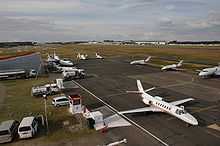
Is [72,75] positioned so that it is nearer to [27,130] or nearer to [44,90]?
[44,90]

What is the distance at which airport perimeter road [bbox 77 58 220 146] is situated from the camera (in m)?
26.5

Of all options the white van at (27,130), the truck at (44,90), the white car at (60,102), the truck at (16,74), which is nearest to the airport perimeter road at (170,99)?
the white car at (60,102)

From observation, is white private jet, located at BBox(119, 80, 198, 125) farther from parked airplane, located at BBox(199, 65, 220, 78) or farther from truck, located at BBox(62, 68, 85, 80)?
truck, located at BBox(62, 68, 85, 80)

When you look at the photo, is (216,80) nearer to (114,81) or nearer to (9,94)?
(114,81)

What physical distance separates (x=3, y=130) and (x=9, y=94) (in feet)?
84.3

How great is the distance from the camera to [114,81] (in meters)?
61.5

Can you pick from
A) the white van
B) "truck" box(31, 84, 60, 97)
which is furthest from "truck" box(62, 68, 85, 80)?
the white van

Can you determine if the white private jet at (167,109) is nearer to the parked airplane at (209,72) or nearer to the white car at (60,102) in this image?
the white car at (60,102)

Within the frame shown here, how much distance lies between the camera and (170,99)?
1682 inches

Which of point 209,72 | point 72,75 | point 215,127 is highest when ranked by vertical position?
point 209,72

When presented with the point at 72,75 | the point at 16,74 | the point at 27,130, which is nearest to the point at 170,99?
the point at 27,130

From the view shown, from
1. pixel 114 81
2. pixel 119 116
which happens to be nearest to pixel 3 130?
pixel 119 116

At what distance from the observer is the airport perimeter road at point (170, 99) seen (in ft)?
86.9

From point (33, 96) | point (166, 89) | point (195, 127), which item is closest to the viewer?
point (195, 127)
